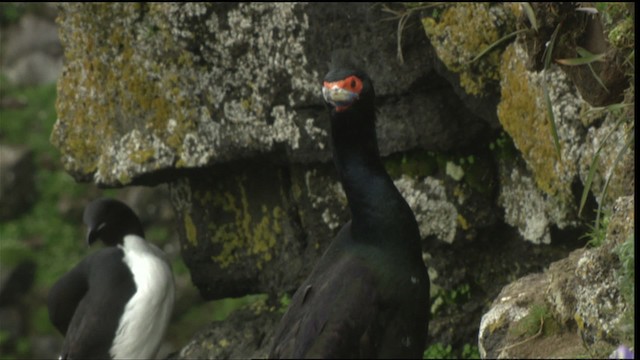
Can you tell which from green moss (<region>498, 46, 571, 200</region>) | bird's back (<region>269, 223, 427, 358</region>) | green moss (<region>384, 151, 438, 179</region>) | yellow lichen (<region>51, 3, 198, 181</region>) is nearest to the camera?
bird's back (<region>269, 223, 427, 358</region>)

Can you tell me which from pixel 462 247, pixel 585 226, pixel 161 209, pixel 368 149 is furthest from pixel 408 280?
pixel 161 209

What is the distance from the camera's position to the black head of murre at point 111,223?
26.0ft

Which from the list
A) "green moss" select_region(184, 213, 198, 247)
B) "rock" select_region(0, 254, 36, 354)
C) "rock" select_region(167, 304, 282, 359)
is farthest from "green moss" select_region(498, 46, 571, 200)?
"rock" select_region(0, 254, 36, 354)

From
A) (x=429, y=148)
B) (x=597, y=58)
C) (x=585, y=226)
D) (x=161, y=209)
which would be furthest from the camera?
(x=161, y=209)

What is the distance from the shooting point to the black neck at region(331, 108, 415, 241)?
4.82 m

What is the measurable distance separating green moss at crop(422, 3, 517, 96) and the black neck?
1263 mm

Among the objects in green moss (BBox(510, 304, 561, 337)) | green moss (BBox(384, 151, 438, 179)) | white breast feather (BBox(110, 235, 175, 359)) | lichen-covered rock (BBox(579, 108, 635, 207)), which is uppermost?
lichen-covered rock (BBox(579, 108, 635, 207))

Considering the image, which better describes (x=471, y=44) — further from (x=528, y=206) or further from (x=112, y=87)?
(x=112, y=87)

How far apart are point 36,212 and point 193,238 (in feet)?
13.3

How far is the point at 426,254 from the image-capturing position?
22.1 feet

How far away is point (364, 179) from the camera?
4938mm

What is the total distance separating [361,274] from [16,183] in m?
7.24

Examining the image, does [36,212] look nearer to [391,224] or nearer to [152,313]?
[152,313]

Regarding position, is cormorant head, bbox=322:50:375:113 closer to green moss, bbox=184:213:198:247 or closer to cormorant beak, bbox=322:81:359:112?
cormorant beak, bbox=322:81:359:112
